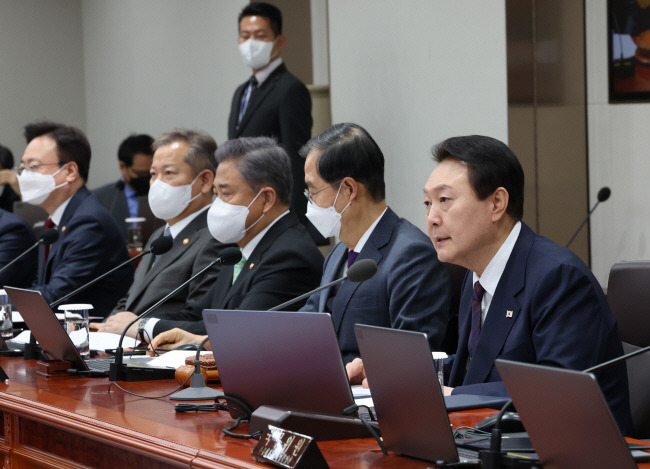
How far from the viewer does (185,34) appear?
7727 mm

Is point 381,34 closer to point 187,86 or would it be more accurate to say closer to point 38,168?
point 38,168

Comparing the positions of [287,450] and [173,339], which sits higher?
[287,450]

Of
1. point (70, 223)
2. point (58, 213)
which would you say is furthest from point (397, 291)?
point (58, 213)

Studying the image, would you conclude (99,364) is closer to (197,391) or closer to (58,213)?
(197,391)

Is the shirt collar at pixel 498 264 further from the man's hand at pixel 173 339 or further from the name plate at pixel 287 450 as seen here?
the man's hand at pixel 173 339

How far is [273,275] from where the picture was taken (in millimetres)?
3365

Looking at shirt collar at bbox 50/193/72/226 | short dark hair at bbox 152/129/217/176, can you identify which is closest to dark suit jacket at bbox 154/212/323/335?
short dark hair at bbox 152/129/217/176

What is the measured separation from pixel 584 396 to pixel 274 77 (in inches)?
164

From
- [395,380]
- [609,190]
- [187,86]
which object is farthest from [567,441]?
[187,86]

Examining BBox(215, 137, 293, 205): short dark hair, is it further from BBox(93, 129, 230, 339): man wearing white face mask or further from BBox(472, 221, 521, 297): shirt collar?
BBox(472, 221, 521, 297): shirt collar

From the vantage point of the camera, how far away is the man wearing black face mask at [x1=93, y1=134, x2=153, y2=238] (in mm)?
7129

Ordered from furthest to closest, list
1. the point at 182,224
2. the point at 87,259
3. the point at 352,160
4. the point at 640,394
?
the point at 87,259 → the point at 182,224 → the point at 352,160 → the point at 640,394

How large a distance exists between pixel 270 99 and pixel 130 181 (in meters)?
2.33

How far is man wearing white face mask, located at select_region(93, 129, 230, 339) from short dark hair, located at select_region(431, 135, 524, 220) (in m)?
1.56
